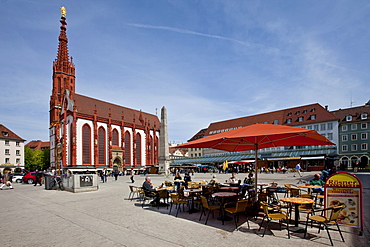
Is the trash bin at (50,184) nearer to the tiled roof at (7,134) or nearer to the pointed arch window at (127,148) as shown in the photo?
the pointed arch window at (127,148)

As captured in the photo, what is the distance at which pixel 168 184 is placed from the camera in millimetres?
12859

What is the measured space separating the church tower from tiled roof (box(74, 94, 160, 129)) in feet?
17.8

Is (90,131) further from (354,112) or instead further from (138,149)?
(354,112)

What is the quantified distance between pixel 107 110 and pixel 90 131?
34.5 ft

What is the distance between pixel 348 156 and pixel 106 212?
5721 centimetres

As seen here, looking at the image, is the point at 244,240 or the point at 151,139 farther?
the point at 151,139

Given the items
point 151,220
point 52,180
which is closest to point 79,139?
point 52,180

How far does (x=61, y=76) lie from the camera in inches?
2512

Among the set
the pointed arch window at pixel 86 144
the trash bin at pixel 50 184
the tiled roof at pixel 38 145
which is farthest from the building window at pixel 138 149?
the tiled roof at pixel 38 145

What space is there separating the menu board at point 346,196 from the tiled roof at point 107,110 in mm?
52696

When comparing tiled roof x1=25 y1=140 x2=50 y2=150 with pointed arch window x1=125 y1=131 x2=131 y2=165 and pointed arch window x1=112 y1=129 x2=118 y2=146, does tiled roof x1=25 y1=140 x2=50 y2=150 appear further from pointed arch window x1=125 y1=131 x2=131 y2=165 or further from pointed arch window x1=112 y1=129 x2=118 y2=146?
pointed arch window x1=112 y1=129 x2=118 y2=146

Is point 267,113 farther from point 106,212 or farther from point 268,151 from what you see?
point 106,212

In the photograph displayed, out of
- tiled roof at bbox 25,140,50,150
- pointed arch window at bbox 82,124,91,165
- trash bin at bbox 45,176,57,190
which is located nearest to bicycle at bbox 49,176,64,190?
trash bin at bbox 45,176,57,190

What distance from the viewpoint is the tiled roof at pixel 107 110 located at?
185 ft
